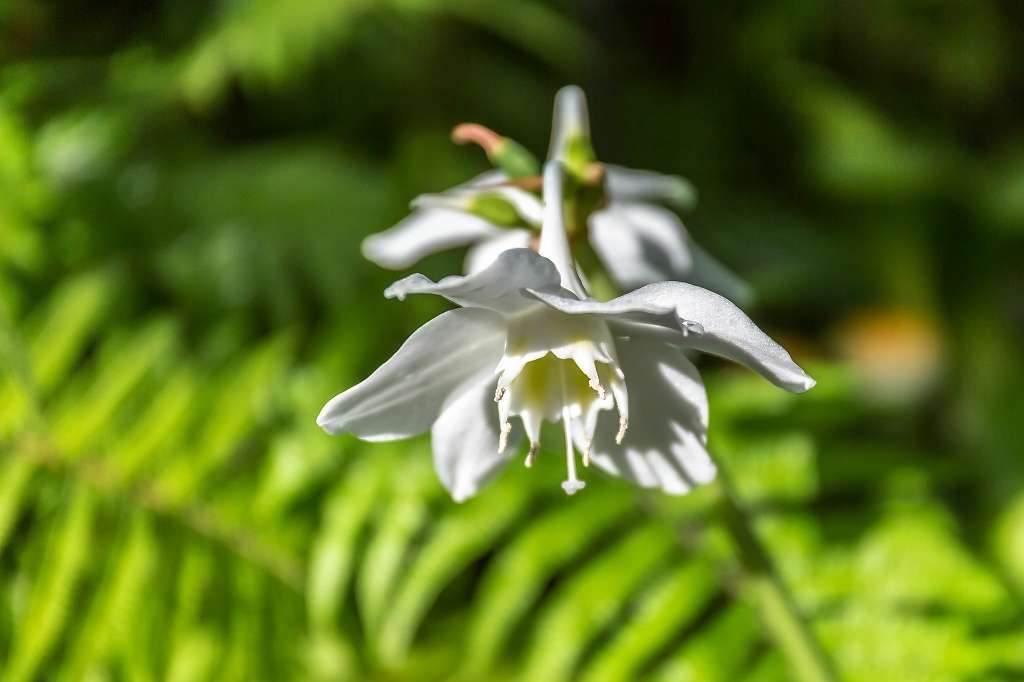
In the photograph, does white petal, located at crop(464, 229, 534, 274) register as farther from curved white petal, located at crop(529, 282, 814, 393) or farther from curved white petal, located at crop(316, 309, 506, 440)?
curved white petal, located at crop(529, 282, 814, 393)

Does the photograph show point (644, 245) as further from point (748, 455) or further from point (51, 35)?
point (51, 35)

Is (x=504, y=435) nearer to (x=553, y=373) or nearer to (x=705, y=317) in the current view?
(x=553, y=373)

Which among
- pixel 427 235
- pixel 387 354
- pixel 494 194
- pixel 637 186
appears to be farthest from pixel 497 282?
pixel 387 354

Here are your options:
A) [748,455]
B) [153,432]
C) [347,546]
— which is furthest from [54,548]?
[748,455]

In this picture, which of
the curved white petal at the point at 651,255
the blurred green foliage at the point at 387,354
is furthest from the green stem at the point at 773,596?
the curved white petal at the point at 651,255

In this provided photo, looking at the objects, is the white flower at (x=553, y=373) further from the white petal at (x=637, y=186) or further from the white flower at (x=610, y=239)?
the white petal at (x=637, y=186)
